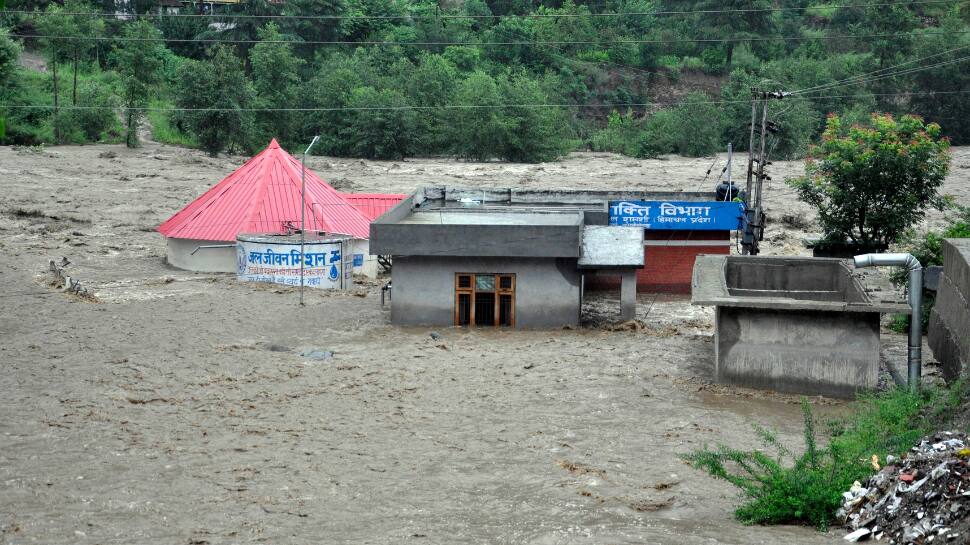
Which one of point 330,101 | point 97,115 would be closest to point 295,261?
point 97,115

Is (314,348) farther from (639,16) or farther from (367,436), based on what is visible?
(639,16)

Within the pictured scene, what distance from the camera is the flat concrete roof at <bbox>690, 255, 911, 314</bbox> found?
2348 cm

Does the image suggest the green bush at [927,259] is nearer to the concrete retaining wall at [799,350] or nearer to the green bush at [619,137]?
the concrete retaining wall at [799,350]

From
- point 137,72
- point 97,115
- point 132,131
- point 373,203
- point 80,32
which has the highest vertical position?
point 80,32

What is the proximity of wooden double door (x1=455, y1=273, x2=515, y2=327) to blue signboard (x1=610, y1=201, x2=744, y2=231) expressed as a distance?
326 inches

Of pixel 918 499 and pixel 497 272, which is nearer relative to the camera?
pixel 918 499

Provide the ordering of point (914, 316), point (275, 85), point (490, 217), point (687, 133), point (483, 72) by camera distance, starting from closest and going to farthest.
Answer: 1. point (914, 316)
2. point (490, 217)
3. point (687, 133)
4. point (275, 85)
5. point (483, 72)

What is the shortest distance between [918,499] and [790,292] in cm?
1674

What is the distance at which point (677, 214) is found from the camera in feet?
129

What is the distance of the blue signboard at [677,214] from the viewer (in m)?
39.0

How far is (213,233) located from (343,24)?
48713 millimetres

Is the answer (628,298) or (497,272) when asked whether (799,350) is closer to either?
(628,298)

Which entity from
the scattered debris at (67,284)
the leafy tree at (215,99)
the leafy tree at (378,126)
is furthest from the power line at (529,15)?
the scattered debris at (67,284)

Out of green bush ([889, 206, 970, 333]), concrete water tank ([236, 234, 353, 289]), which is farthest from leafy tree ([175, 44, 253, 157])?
green bush ([889, 206, 970, 333])
